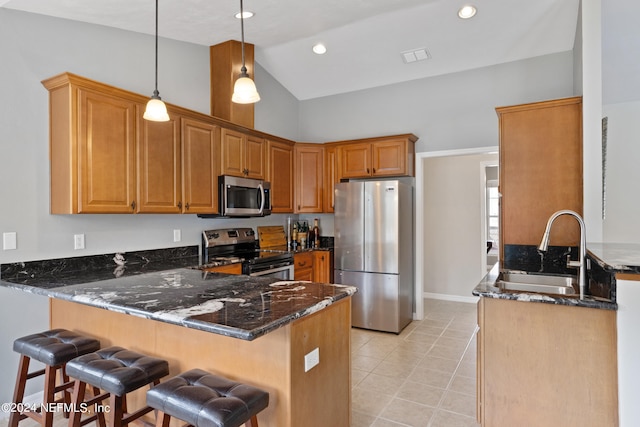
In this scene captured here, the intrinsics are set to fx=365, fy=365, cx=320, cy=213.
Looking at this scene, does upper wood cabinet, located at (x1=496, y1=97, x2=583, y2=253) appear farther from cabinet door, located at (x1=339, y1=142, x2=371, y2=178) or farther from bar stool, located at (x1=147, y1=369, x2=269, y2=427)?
bar stool, located at (x1=147, y1=369, x2=269, y2=427)

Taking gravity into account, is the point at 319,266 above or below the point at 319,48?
below

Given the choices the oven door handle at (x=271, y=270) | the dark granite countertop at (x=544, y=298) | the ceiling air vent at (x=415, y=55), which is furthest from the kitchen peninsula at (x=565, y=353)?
the ceiling air vent at (x=415, y=55)

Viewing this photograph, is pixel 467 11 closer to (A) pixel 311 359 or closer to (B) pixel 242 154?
(B) pixel 242 154

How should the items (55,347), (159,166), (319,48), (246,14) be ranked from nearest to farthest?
(55,347) → (159,166) → (246,14) → (319,48)

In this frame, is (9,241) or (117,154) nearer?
(9,241)

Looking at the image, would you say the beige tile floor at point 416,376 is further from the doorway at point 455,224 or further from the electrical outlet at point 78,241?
the electrical outlet at point 78,241

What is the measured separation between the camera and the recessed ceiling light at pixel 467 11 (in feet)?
11.0

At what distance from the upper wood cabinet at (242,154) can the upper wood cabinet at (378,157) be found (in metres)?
1.07

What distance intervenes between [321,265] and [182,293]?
284 centimetres

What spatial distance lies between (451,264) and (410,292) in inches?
54.9

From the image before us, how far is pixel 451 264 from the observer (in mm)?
5582

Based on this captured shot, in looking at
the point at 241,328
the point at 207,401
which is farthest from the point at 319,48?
the point at 207,401

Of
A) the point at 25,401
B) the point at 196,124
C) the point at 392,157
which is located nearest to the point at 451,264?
the point at 392,157

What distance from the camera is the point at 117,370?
5.59ft
